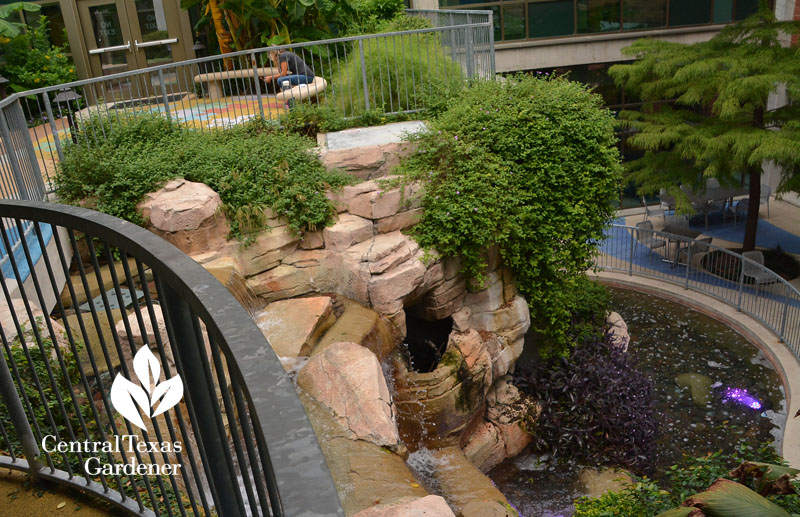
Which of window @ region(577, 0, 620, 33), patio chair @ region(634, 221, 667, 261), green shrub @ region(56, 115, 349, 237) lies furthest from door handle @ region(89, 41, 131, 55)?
patio chair @ region(634, 221, 667, 261)

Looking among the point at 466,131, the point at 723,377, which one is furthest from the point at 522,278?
the point at 723,377

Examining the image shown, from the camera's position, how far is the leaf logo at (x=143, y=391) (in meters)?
2.02

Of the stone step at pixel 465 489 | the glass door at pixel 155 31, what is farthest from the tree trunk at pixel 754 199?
the glass door at pixel 155 31

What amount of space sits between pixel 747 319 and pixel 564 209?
644 centimetres

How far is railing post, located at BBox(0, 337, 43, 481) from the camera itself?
9.27 feet

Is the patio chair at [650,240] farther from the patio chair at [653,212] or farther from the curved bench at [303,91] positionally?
the curved bench at [303,91]

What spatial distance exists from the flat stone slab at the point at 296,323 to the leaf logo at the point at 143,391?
5.64 meters

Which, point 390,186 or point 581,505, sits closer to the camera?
point 581,505

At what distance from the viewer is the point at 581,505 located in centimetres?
758

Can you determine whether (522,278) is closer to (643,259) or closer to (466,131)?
(466,131)

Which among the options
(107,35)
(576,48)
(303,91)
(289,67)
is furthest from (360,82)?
(576,48)

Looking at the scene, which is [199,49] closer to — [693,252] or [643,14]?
[643,14]

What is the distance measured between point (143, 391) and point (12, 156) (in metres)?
6.66

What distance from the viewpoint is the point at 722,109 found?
14.6 m
